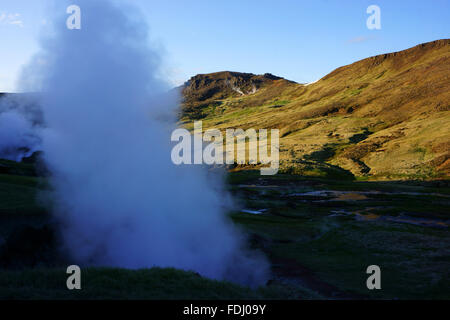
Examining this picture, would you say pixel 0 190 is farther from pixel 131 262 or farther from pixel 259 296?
pixel 259 296

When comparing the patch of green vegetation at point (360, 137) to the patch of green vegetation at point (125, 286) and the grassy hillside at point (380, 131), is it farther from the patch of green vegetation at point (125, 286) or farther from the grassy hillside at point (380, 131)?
the patch of green vegetation at point (125, 286)

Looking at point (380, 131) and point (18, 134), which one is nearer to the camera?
point (18, 134)

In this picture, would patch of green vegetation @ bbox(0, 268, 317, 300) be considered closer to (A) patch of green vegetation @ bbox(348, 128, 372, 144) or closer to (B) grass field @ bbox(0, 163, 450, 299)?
(B) grass field @ bbox(0, 163, 450, 299)

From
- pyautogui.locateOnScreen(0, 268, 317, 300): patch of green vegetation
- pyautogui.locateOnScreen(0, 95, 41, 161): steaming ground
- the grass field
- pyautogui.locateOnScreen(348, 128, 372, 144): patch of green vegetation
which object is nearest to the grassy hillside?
pyautogui.locateOnScreen(348, 128, 372, 144): patch of green vegetation

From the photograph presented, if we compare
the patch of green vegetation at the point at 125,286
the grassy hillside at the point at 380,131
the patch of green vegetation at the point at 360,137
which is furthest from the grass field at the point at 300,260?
the patch of green vegetation at the point at 360,137

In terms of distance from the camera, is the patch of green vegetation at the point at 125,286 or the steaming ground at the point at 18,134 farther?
the steaming ground at the point at 18,134

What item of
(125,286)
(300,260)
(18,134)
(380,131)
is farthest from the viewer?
(380,131)

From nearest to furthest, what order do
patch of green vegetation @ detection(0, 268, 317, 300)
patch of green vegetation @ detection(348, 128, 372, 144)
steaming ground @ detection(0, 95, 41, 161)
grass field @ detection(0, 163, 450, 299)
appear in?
patch of green vegetation @ detection(0, 268, 317, 300) → grass field @ detection(0, 163, 450, 299) → steaming ground @ detection(0, 95, 41, 161) → patch of green vegetation @ detection(348, 128, 372, 144)

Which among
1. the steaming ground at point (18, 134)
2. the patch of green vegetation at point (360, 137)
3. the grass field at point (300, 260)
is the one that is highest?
the patch of green vegetation at point (360, 137)

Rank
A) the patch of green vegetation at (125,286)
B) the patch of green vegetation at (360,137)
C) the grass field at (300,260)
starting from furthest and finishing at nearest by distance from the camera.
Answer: the patch of green vegetation at (360,137)
the grass field at (300,260)
the patch of green vegetation at (125,286)

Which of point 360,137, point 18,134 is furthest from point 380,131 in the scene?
point 18,134

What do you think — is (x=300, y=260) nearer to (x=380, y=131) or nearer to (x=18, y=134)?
(x=18, y=134)

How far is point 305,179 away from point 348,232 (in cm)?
5444

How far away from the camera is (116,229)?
26703 mm
